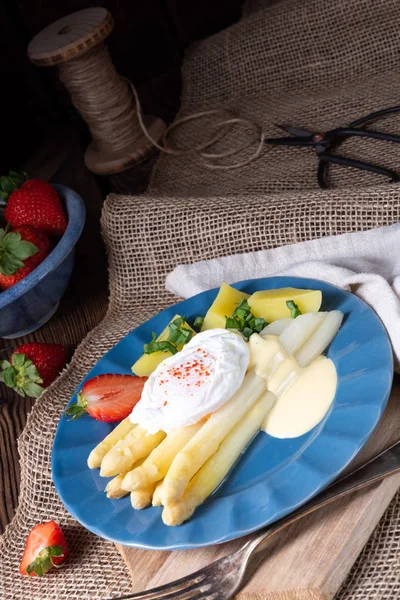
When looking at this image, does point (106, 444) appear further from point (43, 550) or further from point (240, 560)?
point (240, 560)

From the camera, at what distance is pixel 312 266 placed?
154 cm

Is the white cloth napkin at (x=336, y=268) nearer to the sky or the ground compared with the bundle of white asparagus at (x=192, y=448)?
nearer to the ground

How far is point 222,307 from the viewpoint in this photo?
1.47 meters

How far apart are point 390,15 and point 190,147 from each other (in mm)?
791

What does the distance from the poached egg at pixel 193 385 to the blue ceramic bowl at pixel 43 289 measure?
1.92ft

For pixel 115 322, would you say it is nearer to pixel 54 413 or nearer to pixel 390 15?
pixel 54 413

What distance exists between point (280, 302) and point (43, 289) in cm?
71

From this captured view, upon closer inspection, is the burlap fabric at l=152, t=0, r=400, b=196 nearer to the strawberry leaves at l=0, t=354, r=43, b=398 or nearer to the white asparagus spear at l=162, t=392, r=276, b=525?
the strawberry leaves at l=0, t=354, r=43, b=398

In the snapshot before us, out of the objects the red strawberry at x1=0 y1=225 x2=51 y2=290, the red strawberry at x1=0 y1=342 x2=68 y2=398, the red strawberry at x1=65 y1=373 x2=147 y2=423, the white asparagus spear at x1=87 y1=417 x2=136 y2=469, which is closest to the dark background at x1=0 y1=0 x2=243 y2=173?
the red strawberry at x1=0 y1=225 x2=51 y2=290

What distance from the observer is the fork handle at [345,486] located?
108 cm

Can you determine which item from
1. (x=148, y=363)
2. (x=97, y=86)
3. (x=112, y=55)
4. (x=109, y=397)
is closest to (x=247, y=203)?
(x=148, y=363)

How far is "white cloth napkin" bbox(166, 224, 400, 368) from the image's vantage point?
4.57 feet

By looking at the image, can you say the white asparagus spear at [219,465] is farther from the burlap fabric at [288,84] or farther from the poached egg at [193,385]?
the burlap fabric at [288,84]

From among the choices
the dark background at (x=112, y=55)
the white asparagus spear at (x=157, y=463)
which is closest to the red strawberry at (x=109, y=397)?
the white asparagus spear at (x=157, y=463)
